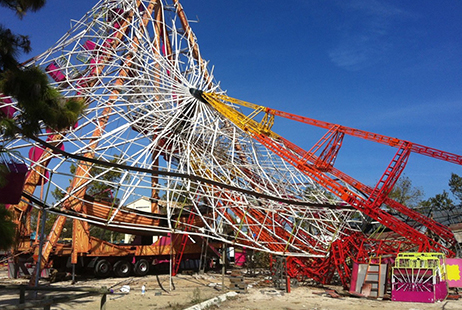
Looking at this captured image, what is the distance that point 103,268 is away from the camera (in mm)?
21578

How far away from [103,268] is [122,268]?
1.18 meters

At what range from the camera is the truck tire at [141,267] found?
22906 millimetres

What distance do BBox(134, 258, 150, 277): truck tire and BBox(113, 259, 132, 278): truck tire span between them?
1.27 ft

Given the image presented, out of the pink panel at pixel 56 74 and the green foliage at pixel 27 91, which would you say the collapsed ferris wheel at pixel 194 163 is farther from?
the green foliage at pixel 27 91

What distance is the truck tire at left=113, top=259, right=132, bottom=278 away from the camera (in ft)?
72.4

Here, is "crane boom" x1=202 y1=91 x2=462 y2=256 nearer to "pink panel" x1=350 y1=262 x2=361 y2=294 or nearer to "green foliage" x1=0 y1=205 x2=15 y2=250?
"pink panel" x1=350 y1=262 x2=361 y2=294

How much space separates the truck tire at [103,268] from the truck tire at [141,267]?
5.24ft

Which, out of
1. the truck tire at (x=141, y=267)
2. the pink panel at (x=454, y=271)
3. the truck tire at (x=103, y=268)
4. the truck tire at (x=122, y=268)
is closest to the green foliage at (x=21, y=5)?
the truck tire at (x=103, y=268)

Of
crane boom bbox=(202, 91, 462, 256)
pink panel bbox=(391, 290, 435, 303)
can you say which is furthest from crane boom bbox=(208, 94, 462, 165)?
pink panel bbox=(391, 290, 435, 303)

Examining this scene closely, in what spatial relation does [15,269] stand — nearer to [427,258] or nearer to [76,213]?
[76,213]

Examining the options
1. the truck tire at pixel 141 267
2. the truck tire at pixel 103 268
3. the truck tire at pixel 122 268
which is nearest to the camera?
the truck tire at pixel 103 268

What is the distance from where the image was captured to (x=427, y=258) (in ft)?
50.0

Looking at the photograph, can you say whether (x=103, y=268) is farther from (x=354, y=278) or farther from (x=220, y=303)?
(x=354, y=278)

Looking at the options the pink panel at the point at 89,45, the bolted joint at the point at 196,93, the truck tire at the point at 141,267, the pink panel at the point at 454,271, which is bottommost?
the truck tire at the point at 141,267
